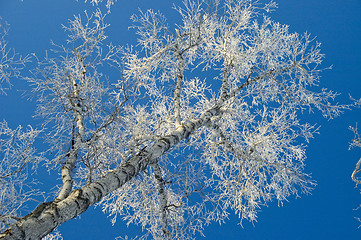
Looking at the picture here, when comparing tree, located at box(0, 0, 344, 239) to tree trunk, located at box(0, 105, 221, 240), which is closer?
tree trunk, located at box(0, 105, 221, 240)

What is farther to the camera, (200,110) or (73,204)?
(200,110)

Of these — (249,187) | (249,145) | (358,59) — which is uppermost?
(358,59)

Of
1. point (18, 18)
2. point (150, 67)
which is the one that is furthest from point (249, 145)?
point (18, 18)

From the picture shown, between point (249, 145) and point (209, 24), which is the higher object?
point (209, 24)

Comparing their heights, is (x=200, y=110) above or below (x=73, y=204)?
above

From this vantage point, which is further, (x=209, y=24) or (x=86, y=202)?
(x=209, y=24)

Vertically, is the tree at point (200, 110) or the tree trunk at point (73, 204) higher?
the tree at point (200, 110)

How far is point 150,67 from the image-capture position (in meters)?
7.23

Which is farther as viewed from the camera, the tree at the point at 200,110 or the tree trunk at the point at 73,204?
the tree at the point at 200,110

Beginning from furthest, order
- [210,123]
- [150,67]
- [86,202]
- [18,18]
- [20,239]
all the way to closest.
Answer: [18,18] → [150,67] → [210,123] → [86,202] → [20,239]

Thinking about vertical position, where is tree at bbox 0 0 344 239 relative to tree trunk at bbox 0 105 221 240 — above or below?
above

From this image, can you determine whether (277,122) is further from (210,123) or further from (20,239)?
(20,239)

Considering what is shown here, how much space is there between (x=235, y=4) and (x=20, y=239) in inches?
237

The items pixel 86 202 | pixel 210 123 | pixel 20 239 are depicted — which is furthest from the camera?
pixel 210 123
